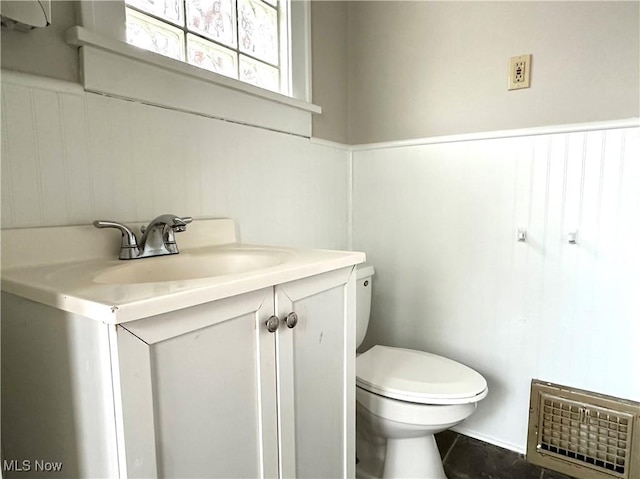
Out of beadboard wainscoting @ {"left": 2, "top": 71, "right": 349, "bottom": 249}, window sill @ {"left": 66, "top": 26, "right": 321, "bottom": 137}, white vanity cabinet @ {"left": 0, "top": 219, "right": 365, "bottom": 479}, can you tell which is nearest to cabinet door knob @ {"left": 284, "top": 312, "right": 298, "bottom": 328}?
white vanity cabinet @ {"left": 0, "top": 219, "right": 365, "bottom": 479}

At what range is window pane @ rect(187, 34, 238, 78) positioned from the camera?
4.00 feet

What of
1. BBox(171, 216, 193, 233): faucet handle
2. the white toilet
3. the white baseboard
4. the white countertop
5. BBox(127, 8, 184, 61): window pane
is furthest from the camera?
the white baseboard

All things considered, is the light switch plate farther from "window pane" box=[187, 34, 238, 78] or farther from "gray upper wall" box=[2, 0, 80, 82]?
"gray upper wall" box=[2, 0, 80, 82]

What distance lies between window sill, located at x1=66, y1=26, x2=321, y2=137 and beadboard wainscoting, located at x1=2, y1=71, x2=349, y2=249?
0.09 feet

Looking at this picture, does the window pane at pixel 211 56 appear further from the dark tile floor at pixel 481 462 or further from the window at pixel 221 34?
the dark tile floor at pixel 481 462

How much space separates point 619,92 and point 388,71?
0.86 m

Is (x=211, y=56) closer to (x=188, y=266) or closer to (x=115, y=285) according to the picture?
(x=188, y=266)

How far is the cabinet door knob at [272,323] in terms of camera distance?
2.42ft

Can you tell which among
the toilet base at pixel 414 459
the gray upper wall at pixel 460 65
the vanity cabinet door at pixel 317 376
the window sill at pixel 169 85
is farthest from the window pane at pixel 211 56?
the toilet base at pixel 414 459

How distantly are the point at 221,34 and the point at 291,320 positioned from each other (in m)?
1.05

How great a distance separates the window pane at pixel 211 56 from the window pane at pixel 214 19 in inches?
1.1

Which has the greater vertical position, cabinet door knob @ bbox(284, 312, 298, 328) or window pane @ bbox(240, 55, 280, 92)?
window pane @ bbox(240, 55, 280, 92)

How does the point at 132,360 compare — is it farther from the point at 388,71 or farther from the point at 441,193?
the point at 388,71

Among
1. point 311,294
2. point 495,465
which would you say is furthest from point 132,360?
point 495,465
